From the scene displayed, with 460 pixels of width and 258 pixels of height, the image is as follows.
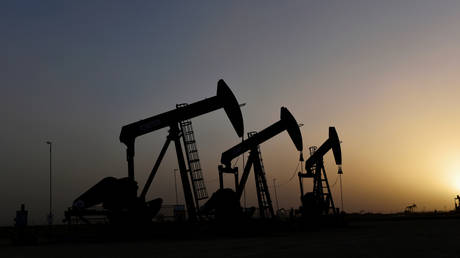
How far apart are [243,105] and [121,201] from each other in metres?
8.26

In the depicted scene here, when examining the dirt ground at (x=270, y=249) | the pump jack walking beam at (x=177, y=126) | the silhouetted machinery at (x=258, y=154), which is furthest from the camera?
the silhouetted machinery at (x=258, y=154)

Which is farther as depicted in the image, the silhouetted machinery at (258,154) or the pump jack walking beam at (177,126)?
the silhouetted machinery at (258,154)

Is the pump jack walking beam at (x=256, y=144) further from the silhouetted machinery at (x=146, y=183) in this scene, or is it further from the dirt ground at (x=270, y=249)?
Result: the dirt ground at (x=270, y=249)

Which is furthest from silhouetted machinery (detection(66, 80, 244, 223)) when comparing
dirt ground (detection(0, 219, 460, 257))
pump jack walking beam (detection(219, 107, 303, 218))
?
pump jack walking beam (detection(219, 107, 303, 218))

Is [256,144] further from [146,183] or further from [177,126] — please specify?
[146,183]

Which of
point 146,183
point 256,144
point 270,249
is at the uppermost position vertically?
point 256,144

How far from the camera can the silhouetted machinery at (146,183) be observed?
835 inches

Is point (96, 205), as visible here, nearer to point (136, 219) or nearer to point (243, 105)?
point (136, 219)

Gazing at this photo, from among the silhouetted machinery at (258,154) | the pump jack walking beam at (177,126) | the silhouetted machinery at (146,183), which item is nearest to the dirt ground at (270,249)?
the silhouetted machinery at (146,183)

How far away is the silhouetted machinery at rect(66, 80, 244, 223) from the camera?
835 inches

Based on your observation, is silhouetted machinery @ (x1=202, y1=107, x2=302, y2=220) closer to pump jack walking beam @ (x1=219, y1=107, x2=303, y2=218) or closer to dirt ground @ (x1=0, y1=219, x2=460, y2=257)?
pump jack walking beam @ (x1=219, y1=107, x2=303, y2=218)

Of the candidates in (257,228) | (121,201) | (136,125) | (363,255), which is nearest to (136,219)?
(121,201)

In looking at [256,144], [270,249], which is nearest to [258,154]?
[256,144]

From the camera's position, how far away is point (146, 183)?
22109mm
